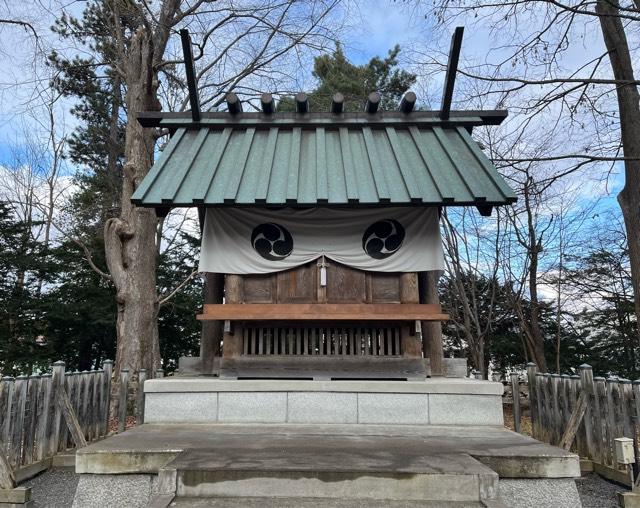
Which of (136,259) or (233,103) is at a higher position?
(233,103)

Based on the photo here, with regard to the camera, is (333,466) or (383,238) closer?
(333,466)

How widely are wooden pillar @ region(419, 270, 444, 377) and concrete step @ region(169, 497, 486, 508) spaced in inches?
120

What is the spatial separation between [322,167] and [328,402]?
10.2ft

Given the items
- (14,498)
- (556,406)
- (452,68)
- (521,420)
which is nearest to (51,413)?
(14,498)

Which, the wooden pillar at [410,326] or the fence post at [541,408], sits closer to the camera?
the wooden pillar at [410,326]

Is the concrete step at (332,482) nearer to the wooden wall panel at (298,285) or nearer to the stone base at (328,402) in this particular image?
the stone base at (328,402)

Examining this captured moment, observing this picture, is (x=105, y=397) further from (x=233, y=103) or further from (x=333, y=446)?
(x=333, y=446)

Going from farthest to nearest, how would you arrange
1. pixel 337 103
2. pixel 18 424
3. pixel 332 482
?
pixel 18 424 → pixel 337 103 → pixel 332 482

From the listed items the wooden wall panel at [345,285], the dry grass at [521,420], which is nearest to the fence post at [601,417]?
the dry grass at [521,420]

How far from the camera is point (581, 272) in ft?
69.3

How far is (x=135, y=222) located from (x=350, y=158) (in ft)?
29.8

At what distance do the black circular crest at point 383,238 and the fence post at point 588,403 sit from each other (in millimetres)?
5341

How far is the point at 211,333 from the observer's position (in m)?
6.73

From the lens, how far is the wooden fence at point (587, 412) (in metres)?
7.98
